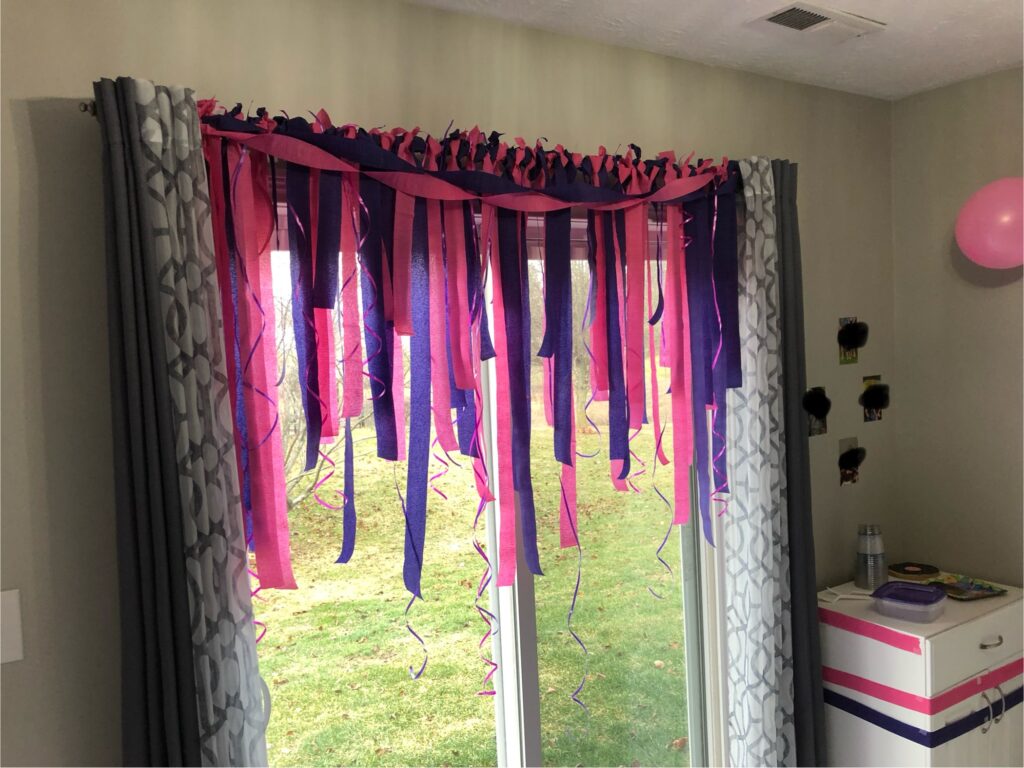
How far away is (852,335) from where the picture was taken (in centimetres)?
285

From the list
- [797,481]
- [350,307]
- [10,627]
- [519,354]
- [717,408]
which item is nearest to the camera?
[10,627]

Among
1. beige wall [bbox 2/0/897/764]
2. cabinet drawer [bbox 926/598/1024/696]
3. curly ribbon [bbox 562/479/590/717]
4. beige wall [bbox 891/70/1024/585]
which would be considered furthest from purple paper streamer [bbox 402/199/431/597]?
beige wall [bbox 891/70/1024/585]

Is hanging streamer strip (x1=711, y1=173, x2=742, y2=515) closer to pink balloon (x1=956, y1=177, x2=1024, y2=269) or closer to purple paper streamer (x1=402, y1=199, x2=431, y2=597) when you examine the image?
pink balloon (x1=956, y1=177, x2=1024, y2=269)

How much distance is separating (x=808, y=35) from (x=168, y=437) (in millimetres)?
1925

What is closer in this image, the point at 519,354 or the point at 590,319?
the point at 519,354

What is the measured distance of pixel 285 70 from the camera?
1798mm

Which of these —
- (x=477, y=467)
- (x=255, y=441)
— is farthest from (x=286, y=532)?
(x=477, y=467)

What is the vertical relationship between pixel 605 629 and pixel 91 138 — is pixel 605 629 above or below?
below

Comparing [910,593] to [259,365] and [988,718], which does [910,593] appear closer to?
[988,718]

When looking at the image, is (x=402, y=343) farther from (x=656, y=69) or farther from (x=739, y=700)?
(x=739, y=700)

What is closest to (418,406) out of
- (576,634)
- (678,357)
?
(678,357)

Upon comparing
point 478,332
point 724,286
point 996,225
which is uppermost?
point 996,225

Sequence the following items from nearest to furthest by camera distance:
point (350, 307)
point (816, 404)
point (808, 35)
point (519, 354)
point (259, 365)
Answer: point (259, 365), point (350, 307), point (519, 354), point (808, 35), point (816, 404)

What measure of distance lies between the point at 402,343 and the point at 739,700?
4.88 feet
